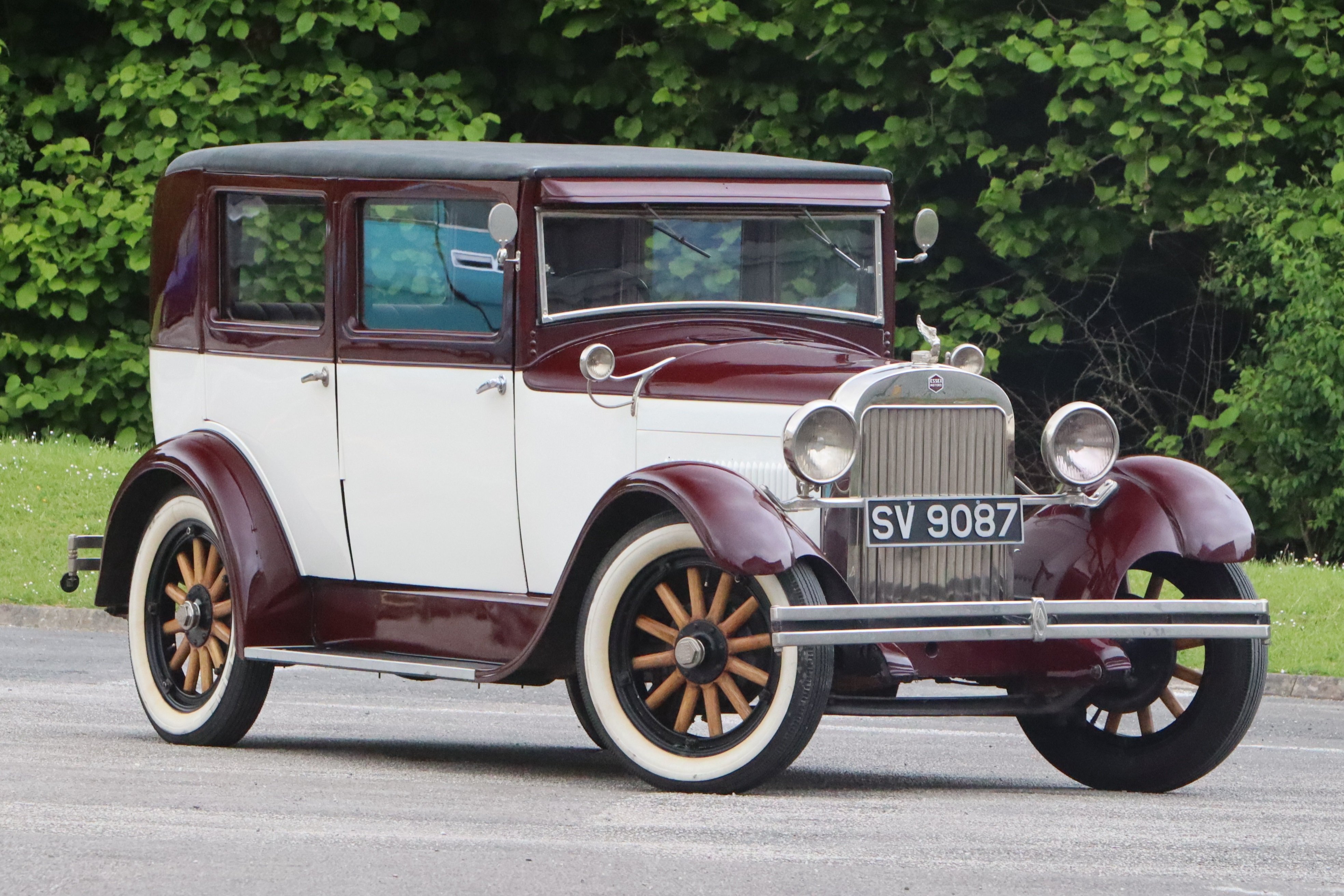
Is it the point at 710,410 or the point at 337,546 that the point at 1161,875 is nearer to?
the point at 710,410

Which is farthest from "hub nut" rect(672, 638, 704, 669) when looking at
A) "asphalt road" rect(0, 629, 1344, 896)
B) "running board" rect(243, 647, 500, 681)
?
"running board" rect(243, 647, 500, 681)

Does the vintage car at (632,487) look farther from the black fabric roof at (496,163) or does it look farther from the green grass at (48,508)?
the green grass at (48,508)

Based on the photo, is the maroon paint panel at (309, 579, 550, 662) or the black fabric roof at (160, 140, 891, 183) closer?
the maroon paint panel at (309, 579, 550, 662)

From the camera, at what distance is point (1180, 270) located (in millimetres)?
18422

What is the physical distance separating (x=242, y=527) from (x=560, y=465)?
134 cm

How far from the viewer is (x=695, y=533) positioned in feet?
21.2

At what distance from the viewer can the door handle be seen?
7.91m

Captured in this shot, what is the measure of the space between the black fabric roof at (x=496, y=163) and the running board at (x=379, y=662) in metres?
1.63

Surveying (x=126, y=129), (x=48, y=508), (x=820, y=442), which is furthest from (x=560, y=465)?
(x=126, y=129)

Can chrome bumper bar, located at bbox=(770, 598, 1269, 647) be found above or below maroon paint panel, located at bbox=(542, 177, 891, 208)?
below

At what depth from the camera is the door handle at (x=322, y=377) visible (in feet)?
26.0

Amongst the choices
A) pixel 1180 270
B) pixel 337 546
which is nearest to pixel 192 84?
pixel 1180 270

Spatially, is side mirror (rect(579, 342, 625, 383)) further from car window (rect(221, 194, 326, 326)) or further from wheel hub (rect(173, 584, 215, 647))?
wheel hub (rect(173, 584, 215, 647))

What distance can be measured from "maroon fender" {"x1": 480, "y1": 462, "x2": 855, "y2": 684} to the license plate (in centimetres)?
23
